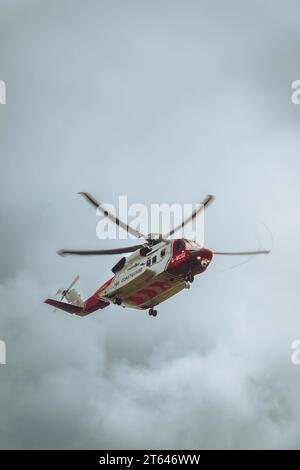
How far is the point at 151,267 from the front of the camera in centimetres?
6150

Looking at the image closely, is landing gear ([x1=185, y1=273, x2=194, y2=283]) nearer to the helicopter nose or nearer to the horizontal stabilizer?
the helicopter nose

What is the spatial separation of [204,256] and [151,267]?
5.12 meters

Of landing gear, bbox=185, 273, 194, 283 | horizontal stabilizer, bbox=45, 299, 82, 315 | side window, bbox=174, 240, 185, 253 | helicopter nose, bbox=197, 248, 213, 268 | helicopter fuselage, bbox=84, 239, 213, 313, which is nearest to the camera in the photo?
helicopter nose, bbox=197, 248, 213, 268

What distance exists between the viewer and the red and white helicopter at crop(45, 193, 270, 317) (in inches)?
2345

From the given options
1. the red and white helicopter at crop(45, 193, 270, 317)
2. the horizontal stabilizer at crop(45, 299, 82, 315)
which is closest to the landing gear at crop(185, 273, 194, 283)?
the red and white helicopter at crop(45, 193, 270, 317)

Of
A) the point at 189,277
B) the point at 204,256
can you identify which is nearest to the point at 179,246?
the point at 204,256

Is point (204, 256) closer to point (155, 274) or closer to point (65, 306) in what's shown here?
point (155, 274)
